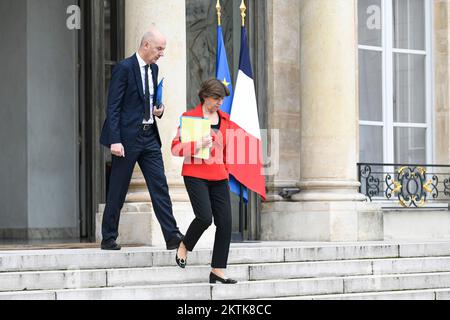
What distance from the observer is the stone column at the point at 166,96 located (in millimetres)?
11867

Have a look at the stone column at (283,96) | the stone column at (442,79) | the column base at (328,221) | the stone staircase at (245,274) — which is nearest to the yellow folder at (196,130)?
the stone staircase at (245,274)

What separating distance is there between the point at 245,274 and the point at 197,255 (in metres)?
0.49

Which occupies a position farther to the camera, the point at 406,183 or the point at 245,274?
the point at 406,183

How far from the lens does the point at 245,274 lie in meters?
10.2

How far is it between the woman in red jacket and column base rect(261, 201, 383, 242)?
417 cm

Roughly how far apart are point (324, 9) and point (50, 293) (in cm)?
646

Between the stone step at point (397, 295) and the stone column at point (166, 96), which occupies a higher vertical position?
the stone column at point (166, 96)

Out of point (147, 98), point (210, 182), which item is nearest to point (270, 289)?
point (210, 182)

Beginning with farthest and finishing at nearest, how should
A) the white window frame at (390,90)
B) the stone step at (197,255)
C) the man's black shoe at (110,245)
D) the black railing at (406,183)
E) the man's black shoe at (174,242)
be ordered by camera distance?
1. the white window frame at (390,90)
2. the black railing at (406,183)
3. the man's black shoe at (110,245)
4. the man's black shoe at (174,242)
5. the stone step at (197,255)

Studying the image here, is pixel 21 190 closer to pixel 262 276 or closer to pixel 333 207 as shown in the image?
pixel 333 207

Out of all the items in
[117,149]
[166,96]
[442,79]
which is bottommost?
[117,149]

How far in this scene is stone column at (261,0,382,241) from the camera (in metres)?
13.7

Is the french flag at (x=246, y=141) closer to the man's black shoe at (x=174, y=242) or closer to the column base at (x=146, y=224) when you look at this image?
the column base at (x=146, y=224)

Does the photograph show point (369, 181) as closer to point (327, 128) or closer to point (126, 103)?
point (327, 128)
